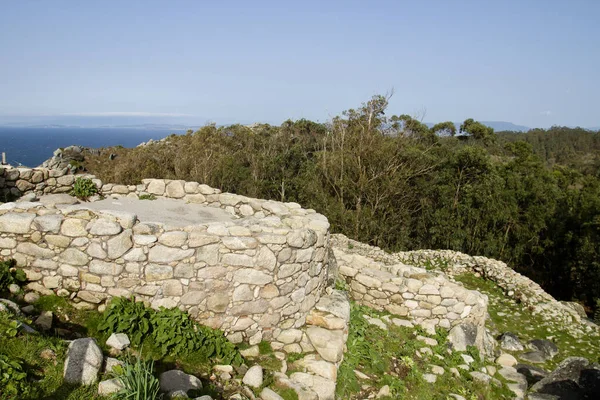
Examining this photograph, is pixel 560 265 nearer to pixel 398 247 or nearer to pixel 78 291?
pixel 398 247

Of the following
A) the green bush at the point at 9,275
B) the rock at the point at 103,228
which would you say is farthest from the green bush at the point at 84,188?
the rock at the point at 103,228

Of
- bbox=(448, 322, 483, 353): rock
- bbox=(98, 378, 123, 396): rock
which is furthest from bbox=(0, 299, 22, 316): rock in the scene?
bbox=(448, 322, 483, 353): rock

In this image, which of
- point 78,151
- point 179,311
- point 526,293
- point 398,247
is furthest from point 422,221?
point 78,151

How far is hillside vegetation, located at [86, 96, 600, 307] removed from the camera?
65.7ft

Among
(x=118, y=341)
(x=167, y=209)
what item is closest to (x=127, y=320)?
(x=118, y=341)

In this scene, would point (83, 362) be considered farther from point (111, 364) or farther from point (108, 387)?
point (108, 387)

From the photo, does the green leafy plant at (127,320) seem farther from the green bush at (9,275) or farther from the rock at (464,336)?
the rock at (464,336)

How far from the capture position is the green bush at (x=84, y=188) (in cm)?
923

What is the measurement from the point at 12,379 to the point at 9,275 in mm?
2665

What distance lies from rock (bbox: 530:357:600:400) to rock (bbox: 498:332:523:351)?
→ 5.46 ft

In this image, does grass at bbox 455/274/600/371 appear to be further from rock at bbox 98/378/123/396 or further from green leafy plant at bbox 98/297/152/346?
rock at bbox 98/378/123/396

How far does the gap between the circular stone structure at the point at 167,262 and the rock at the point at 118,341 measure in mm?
765

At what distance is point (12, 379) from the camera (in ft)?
11.7

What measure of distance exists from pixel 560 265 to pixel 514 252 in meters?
2.26
